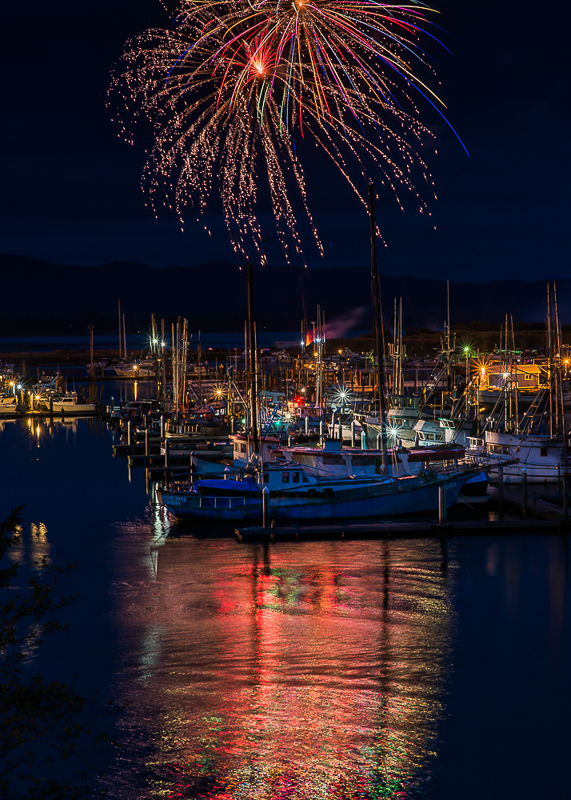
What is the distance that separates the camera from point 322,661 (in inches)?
694

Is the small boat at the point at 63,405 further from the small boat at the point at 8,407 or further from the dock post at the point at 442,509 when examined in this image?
Result: the dock post at the point at 442,509

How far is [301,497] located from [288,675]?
13485 millimetres

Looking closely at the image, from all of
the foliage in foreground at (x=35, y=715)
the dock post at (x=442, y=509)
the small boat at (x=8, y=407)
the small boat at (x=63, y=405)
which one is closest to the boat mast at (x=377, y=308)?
the dock post at (x=442, y=509)

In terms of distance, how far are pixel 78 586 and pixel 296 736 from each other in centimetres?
1110

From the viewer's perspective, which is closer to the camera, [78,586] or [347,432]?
[78,586]

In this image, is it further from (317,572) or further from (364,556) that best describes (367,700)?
(364,556)

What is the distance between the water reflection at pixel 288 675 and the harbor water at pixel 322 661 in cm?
4

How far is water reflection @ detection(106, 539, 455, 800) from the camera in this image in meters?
13.4

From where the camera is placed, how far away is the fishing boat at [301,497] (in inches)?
1184

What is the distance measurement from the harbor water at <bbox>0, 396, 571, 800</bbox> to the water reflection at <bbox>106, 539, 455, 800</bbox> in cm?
4

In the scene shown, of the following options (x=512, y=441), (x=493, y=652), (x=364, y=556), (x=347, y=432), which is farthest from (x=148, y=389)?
(x=493, y=652)

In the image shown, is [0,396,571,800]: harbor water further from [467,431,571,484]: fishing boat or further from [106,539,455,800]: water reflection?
[467,431,571,484]: fishing boat

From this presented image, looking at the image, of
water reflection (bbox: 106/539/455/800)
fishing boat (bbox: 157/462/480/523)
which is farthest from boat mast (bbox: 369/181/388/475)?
water reflection (bbox: 106/539/455/800)

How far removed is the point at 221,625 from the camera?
19.9 meters
